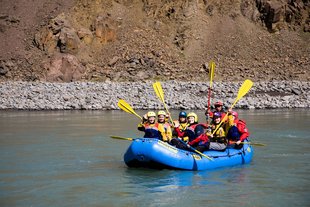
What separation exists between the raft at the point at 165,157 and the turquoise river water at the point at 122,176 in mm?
163

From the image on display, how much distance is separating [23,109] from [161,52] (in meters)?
15.7

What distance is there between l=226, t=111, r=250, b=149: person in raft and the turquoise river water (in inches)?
25.6

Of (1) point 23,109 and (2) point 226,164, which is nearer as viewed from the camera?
(2) point 226,164

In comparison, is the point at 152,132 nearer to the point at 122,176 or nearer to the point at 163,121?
the point at 163,121

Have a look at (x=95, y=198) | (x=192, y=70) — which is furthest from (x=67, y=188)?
(x=192, y=70)

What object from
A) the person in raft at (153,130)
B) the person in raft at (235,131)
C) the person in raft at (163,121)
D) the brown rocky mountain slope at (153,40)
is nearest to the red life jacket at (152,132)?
the person in raft at (153,130)

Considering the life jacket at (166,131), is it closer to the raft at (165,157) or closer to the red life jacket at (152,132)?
the red life jacket at (152,132)

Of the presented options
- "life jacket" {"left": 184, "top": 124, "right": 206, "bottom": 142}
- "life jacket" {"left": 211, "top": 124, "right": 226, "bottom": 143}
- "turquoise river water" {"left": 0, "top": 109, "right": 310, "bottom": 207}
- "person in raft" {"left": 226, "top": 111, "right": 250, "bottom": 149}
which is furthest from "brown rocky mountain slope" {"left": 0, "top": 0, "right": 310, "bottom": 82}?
"life jacket" {"left": 184, "top": 124, "right": 206, "bottom": 142}

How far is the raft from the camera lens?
11312mm

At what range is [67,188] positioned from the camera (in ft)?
34.5

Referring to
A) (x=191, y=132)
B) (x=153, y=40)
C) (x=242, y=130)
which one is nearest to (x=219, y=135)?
(x=242, y=130)

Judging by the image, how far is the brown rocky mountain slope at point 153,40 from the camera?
138 feet

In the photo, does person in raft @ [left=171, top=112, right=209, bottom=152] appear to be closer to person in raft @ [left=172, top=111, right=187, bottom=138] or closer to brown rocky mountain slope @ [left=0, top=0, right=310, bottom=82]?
person in raft @ [left=172, top=111, right=187, bottom=138]

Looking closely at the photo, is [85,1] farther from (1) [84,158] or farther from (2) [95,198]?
(2) [95,198]
